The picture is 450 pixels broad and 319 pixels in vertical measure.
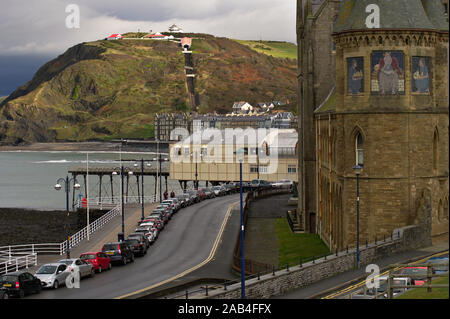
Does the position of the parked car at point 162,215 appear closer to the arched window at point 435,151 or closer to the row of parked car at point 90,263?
the row of parked car at point 90,263

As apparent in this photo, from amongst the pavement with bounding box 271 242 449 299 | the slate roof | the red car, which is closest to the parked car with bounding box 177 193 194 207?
the red car

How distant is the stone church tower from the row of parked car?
14213mm

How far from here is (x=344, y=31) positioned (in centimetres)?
4888

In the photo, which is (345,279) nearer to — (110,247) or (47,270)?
(47,270)

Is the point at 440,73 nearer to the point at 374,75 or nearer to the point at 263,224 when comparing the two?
the point at 374,75

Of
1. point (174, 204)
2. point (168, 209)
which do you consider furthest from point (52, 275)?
point (174, 204)

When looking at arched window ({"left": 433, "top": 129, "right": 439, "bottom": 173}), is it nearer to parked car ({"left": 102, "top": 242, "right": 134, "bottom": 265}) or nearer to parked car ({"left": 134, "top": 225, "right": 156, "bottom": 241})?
parked car ({"left": 102, "top": 242, "right": 134, "bottom": 265})

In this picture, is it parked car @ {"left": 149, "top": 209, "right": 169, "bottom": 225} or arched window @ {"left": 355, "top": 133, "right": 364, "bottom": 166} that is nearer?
arched window @ {"left": 355, "top": 133, "right": 364, "bottom": 166}

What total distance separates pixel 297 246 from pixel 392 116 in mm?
16174

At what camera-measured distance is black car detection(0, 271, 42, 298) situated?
36938 mm

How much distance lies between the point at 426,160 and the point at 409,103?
12.5 feet

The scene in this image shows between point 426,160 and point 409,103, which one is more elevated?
point 409,103
